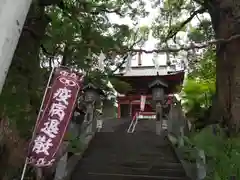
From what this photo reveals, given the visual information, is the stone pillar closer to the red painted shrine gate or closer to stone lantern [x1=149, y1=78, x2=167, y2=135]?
stone lantern [x1=149, y1=78, x2=167, y2=135]

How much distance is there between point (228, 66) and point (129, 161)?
3.88 meters

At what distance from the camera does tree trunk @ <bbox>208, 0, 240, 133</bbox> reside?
278 inches

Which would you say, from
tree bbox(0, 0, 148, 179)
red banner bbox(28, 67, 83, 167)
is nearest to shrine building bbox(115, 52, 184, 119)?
tree bbox(0, 0, 148, 179)

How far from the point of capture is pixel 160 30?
14.0 meters

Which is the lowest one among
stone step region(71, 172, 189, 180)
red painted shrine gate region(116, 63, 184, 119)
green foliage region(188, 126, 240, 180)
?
stone step region(71, 172, 189, 180)

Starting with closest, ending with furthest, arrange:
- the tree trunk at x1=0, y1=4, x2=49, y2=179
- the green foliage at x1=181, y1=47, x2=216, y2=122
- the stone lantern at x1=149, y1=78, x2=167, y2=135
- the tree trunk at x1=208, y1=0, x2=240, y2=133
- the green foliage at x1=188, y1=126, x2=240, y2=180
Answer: the green foliage at x1=188, y1=126, x2=240, y2=180, the tree trunk at x1=0, y1=4, x2=49, y2=179, the tree trunk at x1=208, y1=0, x2=240, y2=133, the green foliage at x1=181, y1=47, x2=216, y2=122, the stone lantern at x1=149, y1=78, x2=167, y2=135

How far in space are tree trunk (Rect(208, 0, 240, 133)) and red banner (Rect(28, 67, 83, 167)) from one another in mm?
3834

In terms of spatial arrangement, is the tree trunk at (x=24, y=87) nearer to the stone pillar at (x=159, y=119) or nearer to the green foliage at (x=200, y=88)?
the green foliage at (x=200, y=88)

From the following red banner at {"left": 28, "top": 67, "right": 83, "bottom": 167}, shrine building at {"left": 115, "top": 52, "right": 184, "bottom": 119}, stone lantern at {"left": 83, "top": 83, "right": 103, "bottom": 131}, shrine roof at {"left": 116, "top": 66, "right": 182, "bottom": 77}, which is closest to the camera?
red banner at {"left": 28, "top": 67, "right": 83, "bottom": 167}

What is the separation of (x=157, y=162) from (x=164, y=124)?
483 centimetres

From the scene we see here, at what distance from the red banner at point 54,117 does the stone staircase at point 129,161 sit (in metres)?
3.89

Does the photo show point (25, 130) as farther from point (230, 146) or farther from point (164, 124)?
point (164, 124)

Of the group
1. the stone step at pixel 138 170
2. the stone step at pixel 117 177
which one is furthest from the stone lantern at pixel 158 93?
the stone step at pixel 117 177

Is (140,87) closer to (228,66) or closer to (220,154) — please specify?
(228,66)
